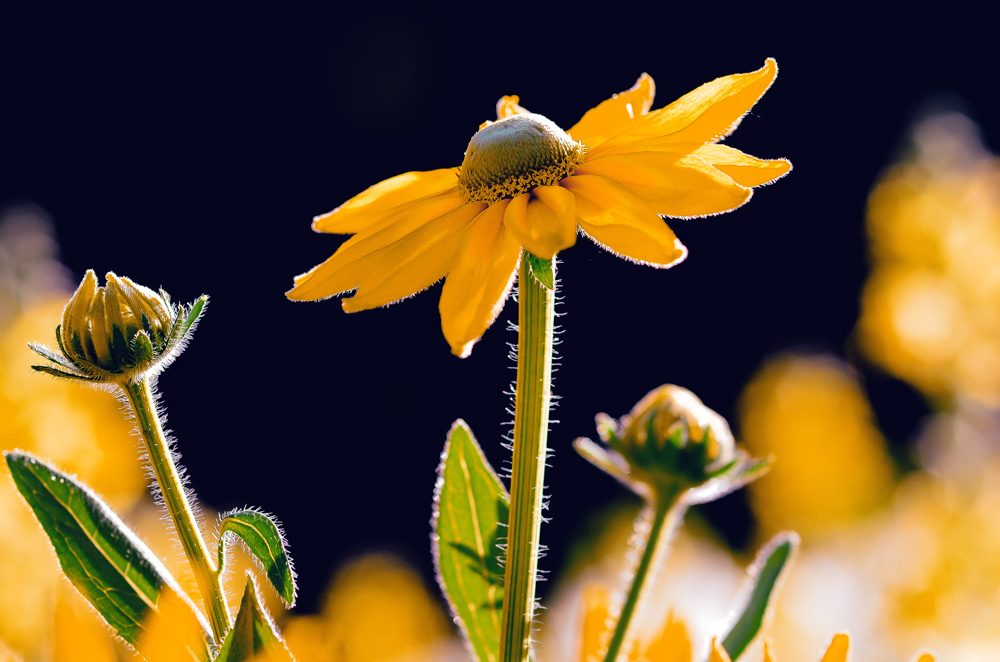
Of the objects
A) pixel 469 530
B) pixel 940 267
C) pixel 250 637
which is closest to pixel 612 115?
pixel 469 530

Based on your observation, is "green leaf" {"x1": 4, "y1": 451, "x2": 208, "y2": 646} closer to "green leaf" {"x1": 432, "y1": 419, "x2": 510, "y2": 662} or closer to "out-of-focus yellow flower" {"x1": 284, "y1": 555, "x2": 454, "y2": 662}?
"green leaf" {"x1": 432, "y1": 419, "x2": 510, "y2": 662}

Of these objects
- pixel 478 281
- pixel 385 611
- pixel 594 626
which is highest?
pixel 478 281

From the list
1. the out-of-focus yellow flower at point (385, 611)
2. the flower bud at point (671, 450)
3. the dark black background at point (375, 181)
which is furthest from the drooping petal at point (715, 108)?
the dark black background at point (375, 181)

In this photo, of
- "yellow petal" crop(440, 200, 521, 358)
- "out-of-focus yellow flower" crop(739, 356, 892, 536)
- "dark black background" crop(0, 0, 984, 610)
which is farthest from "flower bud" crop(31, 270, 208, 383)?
"dark black background" crop(0, 0, 984, 610)

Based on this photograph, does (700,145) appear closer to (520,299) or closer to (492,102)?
(520,299)

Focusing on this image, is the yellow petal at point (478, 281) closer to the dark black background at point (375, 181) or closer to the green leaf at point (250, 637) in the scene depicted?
the green leaf at point (250, 637)

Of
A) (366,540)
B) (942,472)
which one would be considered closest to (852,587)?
(942,472)

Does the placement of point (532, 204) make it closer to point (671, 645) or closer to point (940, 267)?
Answer: point (671, 645)
